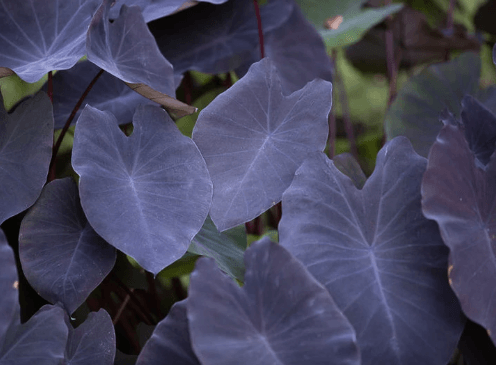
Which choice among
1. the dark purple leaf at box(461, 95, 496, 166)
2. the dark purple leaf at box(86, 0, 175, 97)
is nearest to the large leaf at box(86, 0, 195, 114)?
the dark purple leaf at box(86, 0, 175, 97)

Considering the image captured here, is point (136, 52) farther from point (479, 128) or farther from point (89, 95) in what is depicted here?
point (479, 128)

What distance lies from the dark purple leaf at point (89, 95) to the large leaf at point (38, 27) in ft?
0.41

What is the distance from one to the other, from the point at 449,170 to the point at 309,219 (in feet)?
0.66

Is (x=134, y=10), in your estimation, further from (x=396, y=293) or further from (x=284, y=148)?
(x=396, y=293)

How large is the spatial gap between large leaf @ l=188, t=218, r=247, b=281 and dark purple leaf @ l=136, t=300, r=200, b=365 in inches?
4.8

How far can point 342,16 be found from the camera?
1498mm

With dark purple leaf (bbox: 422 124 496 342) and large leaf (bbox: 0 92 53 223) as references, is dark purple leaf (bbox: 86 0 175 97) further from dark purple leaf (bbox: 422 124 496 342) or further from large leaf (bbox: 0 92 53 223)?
dark purple leaf (bbox: 422 124 496 342)

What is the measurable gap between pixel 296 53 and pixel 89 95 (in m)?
0.49

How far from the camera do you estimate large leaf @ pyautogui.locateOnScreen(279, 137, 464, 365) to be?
650mm

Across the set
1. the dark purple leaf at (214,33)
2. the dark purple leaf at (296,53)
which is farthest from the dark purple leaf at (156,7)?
the dark purple leaf at (296,53)

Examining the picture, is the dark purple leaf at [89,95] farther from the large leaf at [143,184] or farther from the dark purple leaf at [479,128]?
the dark purple leaf at [479,128]

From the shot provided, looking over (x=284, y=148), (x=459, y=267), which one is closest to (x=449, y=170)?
(x=459, y=267)

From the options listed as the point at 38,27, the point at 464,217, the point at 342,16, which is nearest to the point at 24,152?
the point at 38,27

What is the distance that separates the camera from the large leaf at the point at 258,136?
2.52 feet
